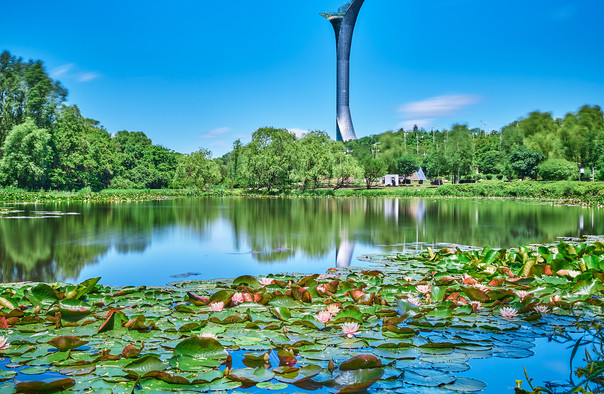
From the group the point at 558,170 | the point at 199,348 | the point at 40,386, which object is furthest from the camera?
the point at 558,170

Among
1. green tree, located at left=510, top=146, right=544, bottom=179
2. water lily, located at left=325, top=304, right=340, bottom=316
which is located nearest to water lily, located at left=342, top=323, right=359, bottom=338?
water lily, located at left=325, top=304, right=340, bottom=316

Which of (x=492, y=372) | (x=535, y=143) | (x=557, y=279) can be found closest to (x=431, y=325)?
(x=492, y=372)

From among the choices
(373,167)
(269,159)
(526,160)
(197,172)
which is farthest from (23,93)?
(526,160)

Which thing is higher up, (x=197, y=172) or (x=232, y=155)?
(x=232, y=155)

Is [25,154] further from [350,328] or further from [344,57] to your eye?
[344,57]

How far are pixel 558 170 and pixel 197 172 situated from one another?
113ft

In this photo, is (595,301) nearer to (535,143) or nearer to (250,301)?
(250,301)

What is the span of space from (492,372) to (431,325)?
2.15ft

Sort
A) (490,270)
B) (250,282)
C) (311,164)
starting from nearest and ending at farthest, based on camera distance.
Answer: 1. (250,282)
2. (490,270)
3. (311,164)

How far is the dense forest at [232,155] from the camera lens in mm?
35150

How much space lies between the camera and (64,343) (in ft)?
9.32

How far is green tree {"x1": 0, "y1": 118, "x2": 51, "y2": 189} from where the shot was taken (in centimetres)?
3156

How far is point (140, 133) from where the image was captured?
5934 centimetres

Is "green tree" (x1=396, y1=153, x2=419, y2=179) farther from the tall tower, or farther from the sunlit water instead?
the sunlit water
